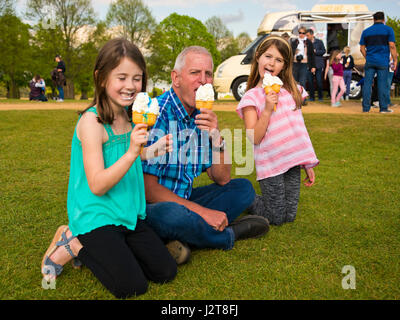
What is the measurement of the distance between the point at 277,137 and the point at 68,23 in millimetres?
38285

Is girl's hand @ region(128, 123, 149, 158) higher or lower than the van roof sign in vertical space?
lower

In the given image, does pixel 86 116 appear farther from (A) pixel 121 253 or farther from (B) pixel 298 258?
(B) pixel 298 258

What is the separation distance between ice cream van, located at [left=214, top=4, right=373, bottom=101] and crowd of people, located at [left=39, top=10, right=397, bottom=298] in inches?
419

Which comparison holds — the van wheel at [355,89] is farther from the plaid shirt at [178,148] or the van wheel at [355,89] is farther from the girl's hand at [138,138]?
the girl's hand at [138,138]

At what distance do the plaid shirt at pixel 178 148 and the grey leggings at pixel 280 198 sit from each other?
0.81 m

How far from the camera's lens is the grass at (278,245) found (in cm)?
242

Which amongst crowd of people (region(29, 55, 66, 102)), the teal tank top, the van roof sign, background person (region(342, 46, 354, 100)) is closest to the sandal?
the teal tank top

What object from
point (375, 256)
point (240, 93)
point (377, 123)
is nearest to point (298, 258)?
point (375, 256)

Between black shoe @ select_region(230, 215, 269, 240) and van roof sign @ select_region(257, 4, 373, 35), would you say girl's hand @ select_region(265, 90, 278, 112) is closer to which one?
black shoe @ select_region(230, 215, 269, 240)

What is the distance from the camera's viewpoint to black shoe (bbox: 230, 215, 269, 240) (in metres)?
3.14

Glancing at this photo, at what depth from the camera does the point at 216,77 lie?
14531mm

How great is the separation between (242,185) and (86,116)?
153cm
